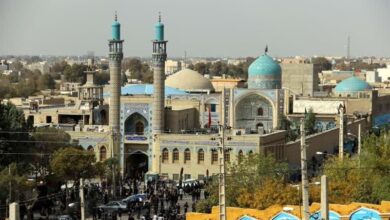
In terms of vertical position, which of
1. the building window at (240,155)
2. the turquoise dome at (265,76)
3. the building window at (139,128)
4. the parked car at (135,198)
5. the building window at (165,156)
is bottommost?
the parked car at (135,198)

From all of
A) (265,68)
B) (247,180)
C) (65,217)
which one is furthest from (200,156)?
(65,217)

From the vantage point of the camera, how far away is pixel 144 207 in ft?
68.5

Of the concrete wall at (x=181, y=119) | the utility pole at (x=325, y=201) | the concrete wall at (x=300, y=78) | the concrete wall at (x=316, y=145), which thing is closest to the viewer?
the utility pole at (x=325, y=201)

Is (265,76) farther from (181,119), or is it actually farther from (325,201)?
(325,201)

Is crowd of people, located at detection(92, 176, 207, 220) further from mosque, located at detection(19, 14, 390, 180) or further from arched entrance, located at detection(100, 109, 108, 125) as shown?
arched entrance, located at detection(100, 109, 108, 125)

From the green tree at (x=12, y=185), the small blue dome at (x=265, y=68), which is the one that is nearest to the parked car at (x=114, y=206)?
the green tree at (x=12, y=185)

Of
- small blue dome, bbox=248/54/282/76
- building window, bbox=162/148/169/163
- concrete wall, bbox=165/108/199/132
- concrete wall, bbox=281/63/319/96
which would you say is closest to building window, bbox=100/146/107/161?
building window, bbox=162/148/169/163

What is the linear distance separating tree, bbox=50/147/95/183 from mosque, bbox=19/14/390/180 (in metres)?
5.06

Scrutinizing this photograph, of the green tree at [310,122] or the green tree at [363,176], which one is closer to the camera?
the green tree at [363,176]

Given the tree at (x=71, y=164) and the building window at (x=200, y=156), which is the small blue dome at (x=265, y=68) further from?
the tree at (x=71, y=164)

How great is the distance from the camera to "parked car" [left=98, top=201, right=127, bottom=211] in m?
20.4

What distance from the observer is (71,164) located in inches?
844

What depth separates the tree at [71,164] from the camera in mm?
21328

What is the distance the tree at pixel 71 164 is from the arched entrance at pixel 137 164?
21.2 ft
